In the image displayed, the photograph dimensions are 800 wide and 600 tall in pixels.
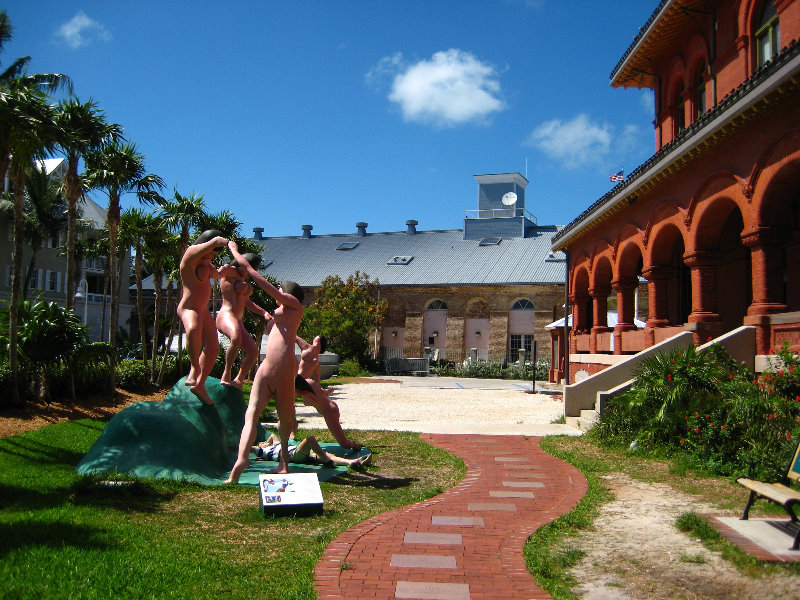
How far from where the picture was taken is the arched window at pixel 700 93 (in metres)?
16.1

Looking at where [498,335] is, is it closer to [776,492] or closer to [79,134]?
[79,134]

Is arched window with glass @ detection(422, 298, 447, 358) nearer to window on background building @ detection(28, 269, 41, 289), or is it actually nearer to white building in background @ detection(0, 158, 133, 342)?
white building in background @ detection(0, 158, 133, 342)

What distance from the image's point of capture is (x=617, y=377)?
13.8 m

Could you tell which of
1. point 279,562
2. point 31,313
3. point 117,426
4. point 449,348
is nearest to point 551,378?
point 449,348

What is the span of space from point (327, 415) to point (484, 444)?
3.73 meters

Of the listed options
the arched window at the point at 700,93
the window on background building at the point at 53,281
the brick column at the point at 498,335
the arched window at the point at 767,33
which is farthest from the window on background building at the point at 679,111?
the window on background building at the point at 53,281

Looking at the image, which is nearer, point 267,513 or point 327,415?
point 267,513

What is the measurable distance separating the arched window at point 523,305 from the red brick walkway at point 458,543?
113 feet

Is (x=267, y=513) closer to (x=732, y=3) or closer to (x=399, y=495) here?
(x=399, y=495)

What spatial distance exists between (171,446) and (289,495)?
7.15 ft

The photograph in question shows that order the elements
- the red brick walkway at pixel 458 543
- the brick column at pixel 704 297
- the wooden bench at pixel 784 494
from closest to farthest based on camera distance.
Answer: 1. the red brick walkway at pixel 458 543
2. the wooden bench at pixel 784 494
3. the brick column at pixel 704 297

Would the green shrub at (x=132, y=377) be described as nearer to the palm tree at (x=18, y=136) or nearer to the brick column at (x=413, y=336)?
the palm tree at (x=18, y=136)

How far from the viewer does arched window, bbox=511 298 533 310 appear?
43.4 m

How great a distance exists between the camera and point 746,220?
1167cm
